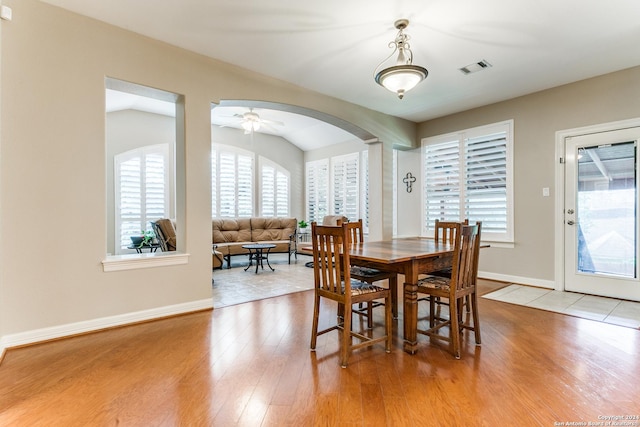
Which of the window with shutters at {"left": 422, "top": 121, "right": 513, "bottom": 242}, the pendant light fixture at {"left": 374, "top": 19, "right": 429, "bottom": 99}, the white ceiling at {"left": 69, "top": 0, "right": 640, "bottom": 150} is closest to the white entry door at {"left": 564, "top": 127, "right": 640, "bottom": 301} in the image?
the window with shutters at {"left": 422, "top": 121, "right": 513, "bottom": 242}

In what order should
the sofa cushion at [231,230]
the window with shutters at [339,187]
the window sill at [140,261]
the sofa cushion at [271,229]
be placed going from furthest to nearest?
the sofa cushion at [271,229]
the window with shutters at [339,187]
the sofa cushion at [231,230]
the window sill at [140,261]

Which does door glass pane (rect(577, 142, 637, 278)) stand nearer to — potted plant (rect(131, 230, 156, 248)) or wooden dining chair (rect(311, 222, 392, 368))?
wooden dining chair (rect(311, 222, 392, 368))

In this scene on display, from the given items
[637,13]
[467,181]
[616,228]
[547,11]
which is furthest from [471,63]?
[616,228]

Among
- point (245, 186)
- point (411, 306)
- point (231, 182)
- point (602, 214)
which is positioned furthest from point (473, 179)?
point (231, 182)

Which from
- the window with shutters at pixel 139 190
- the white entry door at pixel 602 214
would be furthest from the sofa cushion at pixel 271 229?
the white entry door at pixel 602 214

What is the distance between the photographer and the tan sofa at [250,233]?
21.8 feet

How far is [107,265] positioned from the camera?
2867mm

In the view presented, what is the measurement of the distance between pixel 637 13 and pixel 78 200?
16.8ft

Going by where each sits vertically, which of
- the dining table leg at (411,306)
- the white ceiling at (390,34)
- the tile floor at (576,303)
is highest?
the white ceiling at (390,34)

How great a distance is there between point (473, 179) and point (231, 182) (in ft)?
17.3

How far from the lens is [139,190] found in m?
6.20

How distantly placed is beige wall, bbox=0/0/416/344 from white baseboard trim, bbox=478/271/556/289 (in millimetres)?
4403

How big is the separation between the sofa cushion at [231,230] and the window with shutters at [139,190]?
106 centimetres

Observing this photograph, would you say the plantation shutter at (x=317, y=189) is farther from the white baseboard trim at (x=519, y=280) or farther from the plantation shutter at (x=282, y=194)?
the white baseboard trim at (x=519, y=280)
